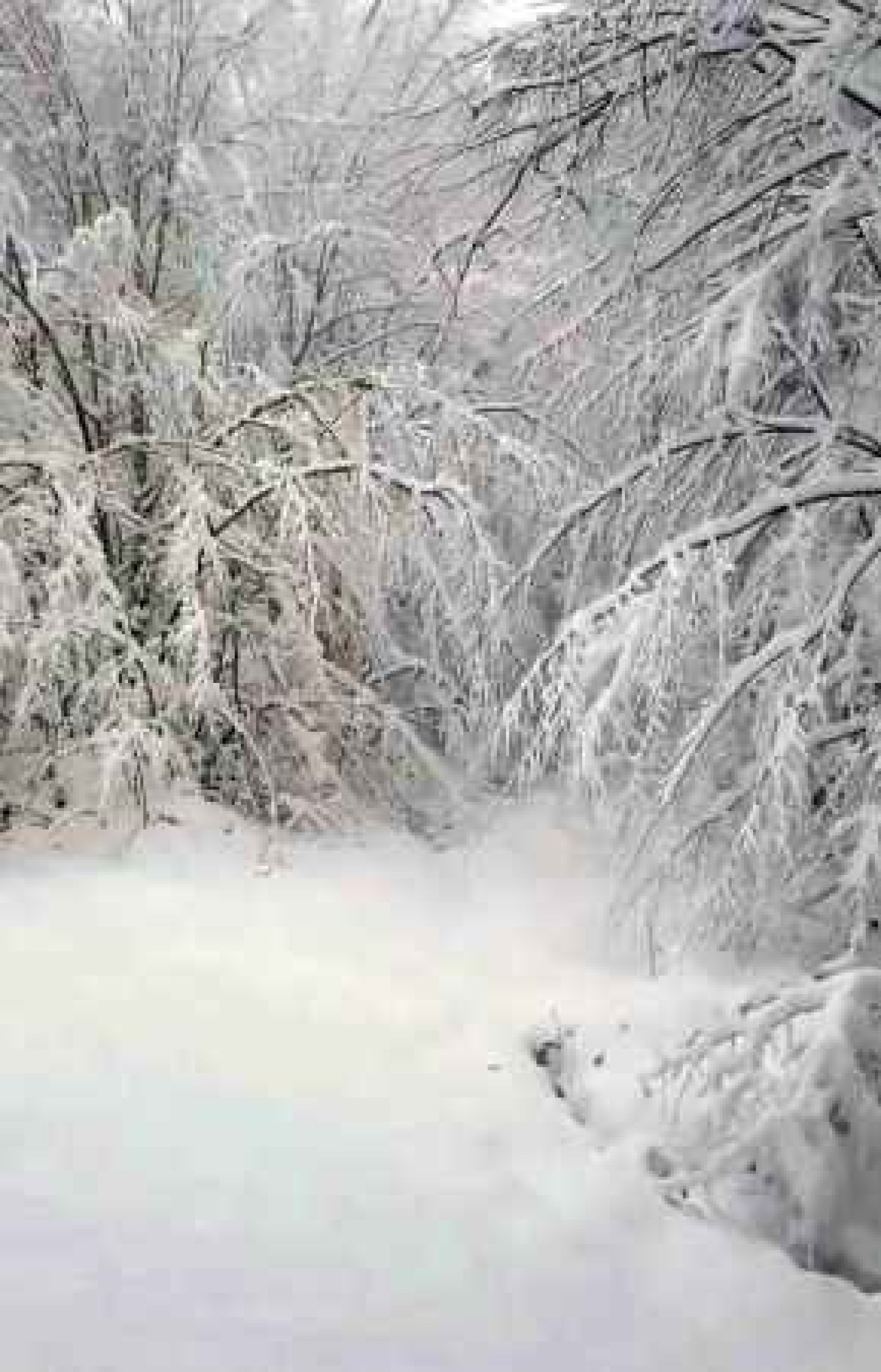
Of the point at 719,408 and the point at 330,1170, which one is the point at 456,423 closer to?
the point at 719,408

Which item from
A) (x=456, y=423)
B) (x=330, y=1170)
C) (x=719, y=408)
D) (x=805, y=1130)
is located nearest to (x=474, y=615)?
(x=456, y=423)

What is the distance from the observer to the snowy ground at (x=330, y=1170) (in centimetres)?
258

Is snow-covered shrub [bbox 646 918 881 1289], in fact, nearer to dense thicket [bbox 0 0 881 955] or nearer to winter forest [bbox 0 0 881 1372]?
winter forest [bbox 0 0 881 1372]

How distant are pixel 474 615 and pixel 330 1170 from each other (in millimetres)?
2920

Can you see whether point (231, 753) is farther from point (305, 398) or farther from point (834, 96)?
point (834, 96)

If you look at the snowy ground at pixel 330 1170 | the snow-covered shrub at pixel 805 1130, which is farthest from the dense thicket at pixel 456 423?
the snowy ground at pixel 330 1170

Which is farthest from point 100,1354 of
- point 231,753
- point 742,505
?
point 231,753

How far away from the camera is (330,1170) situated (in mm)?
3123

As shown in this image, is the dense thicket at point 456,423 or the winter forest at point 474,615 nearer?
the winter forest at point 474,615

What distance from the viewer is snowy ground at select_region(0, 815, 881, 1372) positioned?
102 inches

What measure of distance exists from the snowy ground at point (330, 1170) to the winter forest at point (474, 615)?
0.06ft

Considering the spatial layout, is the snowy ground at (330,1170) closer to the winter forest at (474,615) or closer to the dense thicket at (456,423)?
the winter forest at (474,615)

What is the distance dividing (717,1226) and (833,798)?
3.60ft

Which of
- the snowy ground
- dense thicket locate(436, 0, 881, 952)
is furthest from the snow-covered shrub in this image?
dense thicket locate(436, 0, 881, 952)
